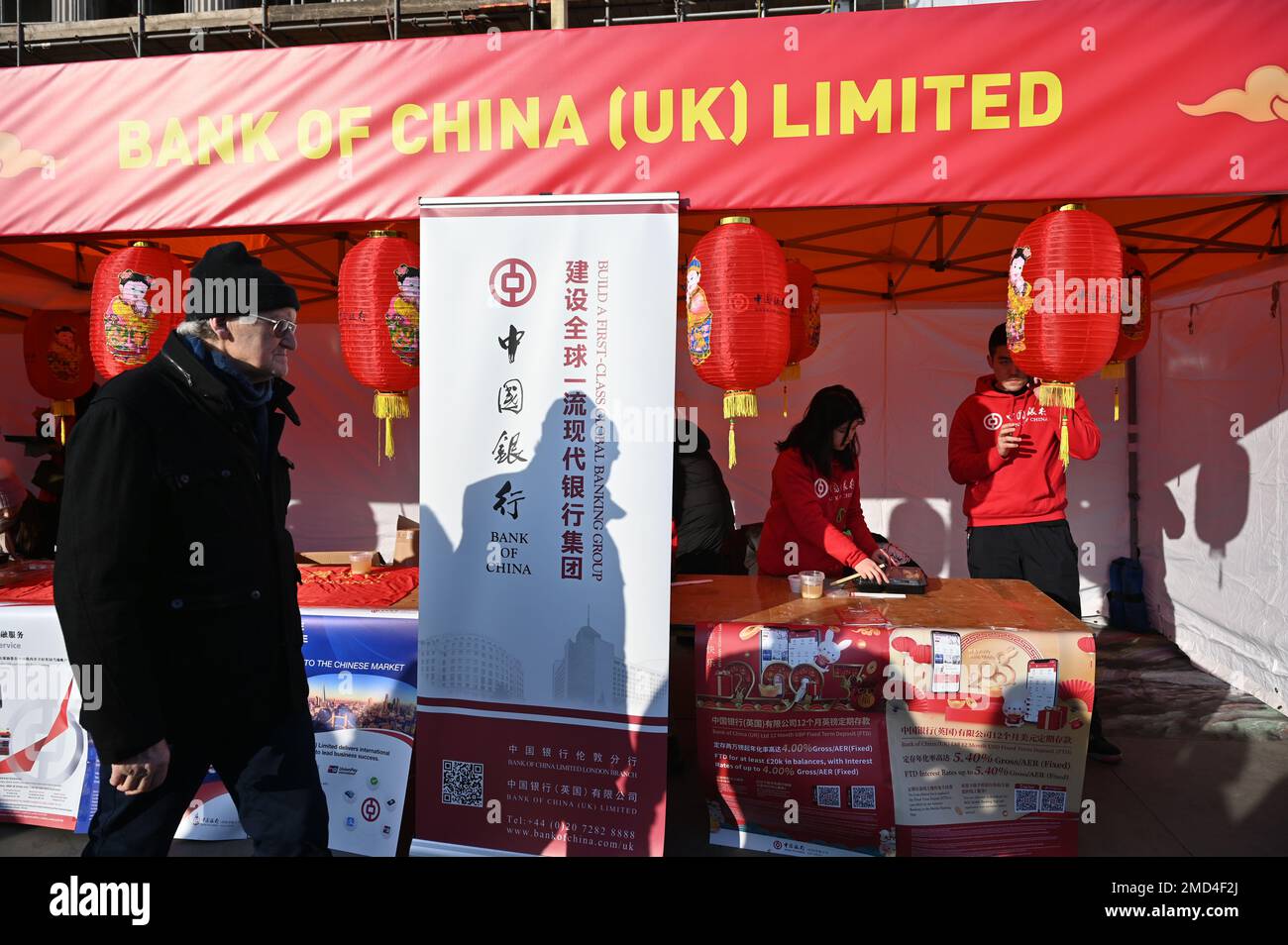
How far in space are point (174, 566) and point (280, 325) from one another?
594mm

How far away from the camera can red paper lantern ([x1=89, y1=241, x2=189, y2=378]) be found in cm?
305

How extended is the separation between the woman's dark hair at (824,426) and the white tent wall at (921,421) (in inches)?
97.4

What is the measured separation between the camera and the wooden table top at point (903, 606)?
2666mm

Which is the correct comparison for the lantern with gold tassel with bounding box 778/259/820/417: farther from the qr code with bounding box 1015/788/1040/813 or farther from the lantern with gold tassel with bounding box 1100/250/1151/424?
the qr code with bounding box 1015/788/1040/813

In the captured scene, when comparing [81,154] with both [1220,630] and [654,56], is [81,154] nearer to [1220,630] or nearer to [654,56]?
[654,56]

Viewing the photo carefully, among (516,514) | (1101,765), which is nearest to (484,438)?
(516,514)

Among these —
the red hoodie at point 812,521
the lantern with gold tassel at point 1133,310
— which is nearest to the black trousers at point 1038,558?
the red hoodie at point 812,521

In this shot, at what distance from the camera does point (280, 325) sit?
70.9 inches

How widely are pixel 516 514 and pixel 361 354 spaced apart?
1.15 m

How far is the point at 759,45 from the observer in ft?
8.78

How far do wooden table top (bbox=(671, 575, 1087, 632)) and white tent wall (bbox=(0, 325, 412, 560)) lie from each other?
3689mm

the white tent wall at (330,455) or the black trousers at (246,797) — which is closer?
the black trousers at (246,797)
